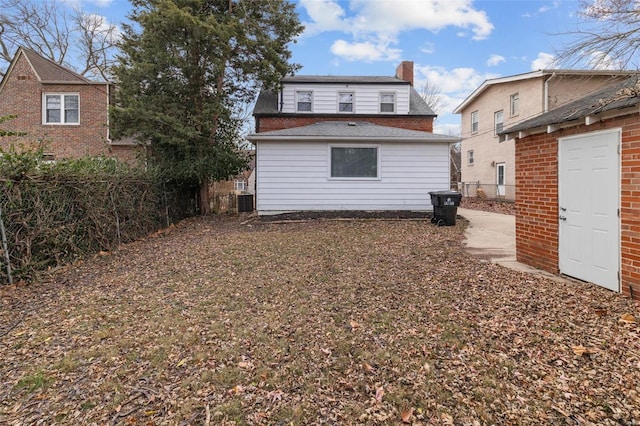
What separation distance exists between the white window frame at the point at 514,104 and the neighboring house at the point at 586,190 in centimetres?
1518

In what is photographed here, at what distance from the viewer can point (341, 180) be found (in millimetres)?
12664

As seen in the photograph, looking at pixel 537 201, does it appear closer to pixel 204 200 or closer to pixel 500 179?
pixel 204 200

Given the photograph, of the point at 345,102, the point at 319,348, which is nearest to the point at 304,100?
the point at 345,102

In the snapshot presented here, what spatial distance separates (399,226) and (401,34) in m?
9.48

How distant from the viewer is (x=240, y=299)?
480cm

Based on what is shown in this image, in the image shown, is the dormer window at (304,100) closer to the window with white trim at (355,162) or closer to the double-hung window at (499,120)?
the window with white trim at (355,162)

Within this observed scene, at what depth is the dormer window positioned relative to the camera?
52.2ft

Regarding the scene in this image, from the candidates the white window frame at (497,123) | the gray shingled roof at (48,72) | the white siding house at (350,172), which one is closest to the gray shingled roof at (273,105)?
the white siding house at (350,172)

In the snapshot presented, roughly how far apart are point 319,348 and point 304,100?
562 inches

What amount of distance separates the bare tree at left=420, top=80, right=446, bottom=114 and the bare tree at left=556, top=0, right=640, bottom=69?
31.4 m

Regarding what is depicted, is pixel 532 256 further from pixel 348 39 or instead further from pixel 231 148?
pixel 348 39

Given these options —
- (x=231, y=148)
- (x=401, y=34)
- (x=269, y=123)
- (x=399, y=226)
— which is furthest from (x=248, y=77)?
(x=399, y=226)

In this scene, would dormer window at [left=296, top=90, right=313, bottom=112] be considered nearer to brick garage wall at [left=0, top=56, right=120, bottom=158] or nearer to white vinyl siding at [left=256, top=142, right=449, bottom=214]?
white vinyl siding at [left=256, top=142, right=449, bottom=214]

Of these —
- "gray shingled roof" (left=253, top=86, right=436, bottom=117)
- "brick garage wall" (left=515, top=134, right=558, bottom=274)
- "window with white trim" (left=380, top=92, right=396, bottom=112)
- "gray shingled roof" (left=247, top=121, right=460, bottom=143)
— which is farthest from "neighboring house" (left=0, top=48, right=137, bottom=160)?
"brick garage wall" (left=515, top=134, right=558, bottom=274)
